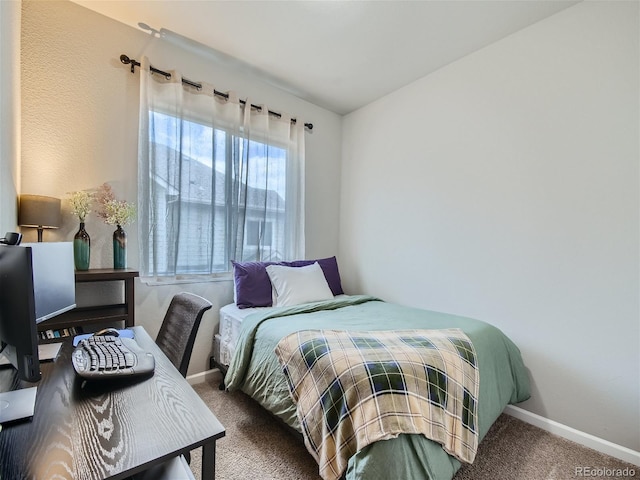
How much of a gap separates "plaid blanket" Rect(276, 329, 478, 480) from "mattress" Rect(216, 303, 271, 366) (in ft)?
2.58

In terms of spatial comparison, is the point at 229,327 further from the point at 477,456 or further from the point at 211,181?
the point at 477,456

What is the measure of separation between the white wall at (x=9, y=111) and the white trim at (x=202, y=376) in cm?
162

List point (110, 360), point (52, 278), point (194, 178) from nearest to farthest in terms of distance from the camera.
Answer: point (110, 360) < point (52, 278) < point (194, 178)

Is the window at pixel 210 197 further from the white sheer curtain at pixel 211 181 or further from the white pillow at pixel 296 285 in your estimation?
the white pillow at pixel 296 285

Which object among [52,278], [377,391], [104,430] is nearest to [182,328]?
[52,278]

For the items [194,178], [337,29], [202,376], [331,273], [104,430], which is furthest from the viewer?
[331,273]

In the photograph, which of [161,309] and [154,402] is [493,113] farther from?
[161,309]

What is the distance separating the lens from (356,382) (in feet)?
4.29

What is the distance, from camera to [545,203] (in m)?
2.08

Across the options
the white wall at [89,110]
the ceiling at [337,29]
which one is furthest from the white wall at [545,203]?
the white wall at [89,110]

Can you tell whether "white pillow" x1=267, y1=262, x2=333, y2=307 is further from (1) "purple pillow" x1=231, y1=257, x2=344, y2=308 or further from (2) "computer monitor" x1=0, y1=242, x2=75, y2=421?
(2) "computer monitor" x1=0, y1=242, x2=75, y2=421

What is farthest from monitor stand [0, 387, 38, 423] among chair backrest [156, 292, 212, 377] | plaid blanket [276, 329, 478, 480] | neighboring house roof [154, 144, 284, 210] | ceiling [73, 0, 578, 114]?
ceiling [73, 0, 578, 114]

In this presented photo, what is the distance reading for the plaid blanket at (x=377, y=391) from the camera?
1.24m

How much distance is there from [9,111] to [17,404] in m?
1.44
